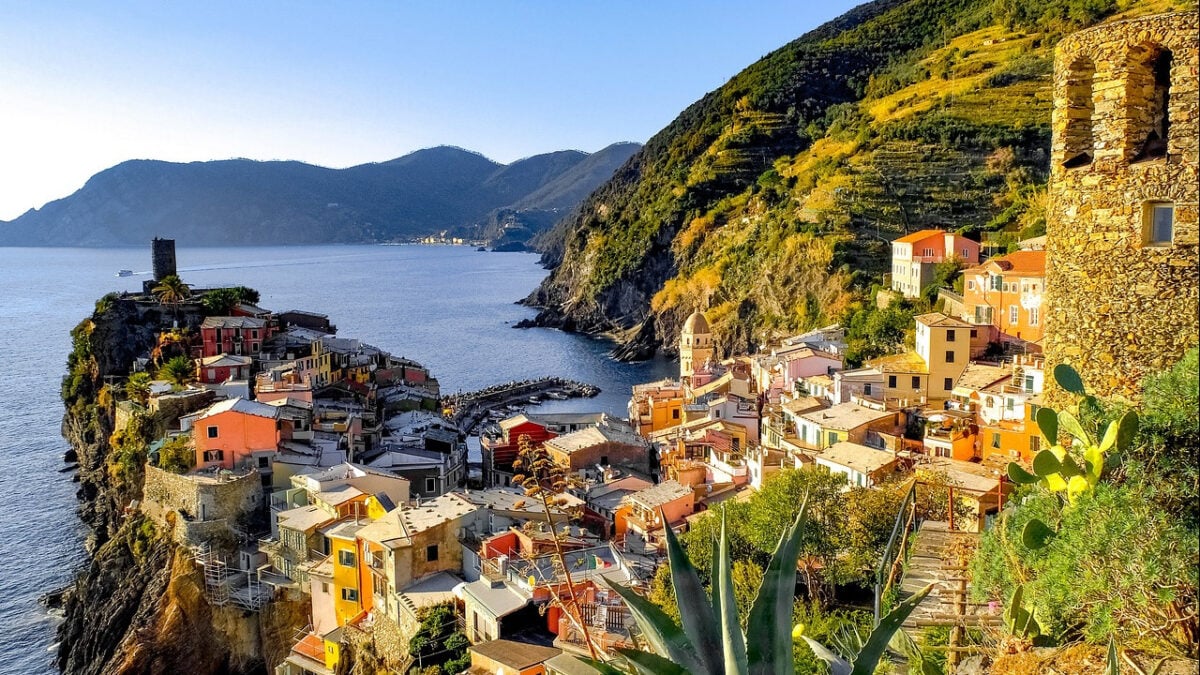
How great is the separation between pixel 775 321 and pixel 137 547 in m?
44.2

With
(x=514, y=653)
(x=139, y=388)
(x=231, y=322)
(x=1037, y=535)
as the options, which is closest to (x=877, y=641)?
(x=1037, y=535)

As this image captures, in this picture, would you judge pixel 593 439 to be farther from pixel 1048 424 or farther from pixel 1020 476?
pixel 1048 424

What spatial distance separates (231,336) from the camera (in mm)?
41594

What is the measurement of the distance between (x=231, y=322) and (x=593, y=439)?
63.6ft

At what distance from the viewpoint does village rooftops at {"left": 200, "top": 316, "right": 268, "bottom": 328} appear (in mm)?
41625

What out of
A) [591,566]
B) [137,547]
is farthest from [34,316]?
[591,566]

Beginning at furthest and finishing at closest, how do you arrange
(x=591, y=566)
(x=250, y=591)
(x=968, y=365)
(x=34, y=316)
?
(x=34, y=316), (x=968, y=365), (x=250, y=591), (x=591, y=566)

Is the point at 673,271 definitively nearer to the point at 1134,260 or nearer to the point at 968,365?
the point at 968,365

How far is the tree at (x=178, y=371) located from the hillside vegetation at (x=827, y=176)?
1279 inches

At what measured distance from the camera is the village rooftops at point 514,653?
49.5 feet

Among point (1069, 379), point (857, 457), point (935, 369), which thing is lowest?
point (857, 457)

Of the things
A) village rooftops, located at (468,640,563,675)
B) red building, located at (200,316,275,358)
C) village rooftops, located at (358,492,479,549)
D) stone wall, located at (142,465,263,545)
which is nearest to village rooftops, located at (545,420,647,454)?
stone wall, located at (142,465,263,545)

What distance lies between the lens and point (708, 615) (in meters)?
4.02

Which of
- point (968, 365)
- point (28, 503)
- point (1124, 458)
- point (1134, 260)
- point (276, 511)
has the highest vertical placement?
point (1134, 260)
